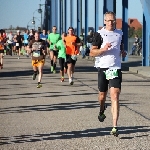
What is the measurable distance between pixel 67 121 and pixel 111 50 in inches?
66.7

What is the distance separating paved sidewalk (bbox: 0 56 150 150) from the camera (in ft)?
25.3

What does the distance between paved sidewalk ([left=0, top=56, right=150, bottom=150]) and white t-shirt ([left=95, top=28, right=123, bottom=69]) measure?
933 millimetres

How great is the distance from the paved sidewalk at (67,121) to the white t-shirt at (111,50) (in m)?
0.93

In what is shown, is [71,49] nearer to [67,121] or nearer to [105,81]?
[67,121]

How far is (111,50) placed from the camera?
8.64 m

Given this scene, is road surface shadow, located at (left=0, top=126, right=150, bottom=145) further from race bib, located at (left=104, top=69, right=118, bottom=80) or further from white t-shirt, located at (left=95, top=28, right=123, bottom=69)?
white t-shirt, located at (left=95, top=28, right=123, bottom=69)

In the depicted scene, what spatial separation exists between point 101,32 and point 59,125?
1.64 meters

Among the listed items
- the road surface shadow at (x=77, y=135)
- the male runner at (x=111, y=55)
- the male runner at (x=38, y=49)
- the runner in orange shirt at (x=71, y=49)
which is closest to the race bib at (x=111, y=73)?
the male runner at (x=111, y=55)

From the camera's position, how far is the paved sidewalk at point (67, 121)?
7711mm

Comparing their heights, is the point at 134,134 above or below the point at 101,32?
below

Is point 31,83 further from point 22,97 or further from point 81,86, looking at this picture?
point 22,97

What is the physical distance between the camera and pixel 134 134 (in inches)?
331

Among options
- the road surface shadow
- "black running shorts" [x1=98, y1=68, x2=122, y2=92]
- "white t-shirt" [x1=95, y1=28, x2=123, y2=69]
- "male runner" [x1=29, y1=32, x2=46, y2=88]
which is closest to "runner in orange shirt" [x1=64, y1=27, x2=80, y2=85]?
"male runner" [x1=29, y1=32, x2=46, y2=88]

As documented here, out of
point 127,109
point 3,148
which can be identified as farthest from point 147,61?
point 3,148
